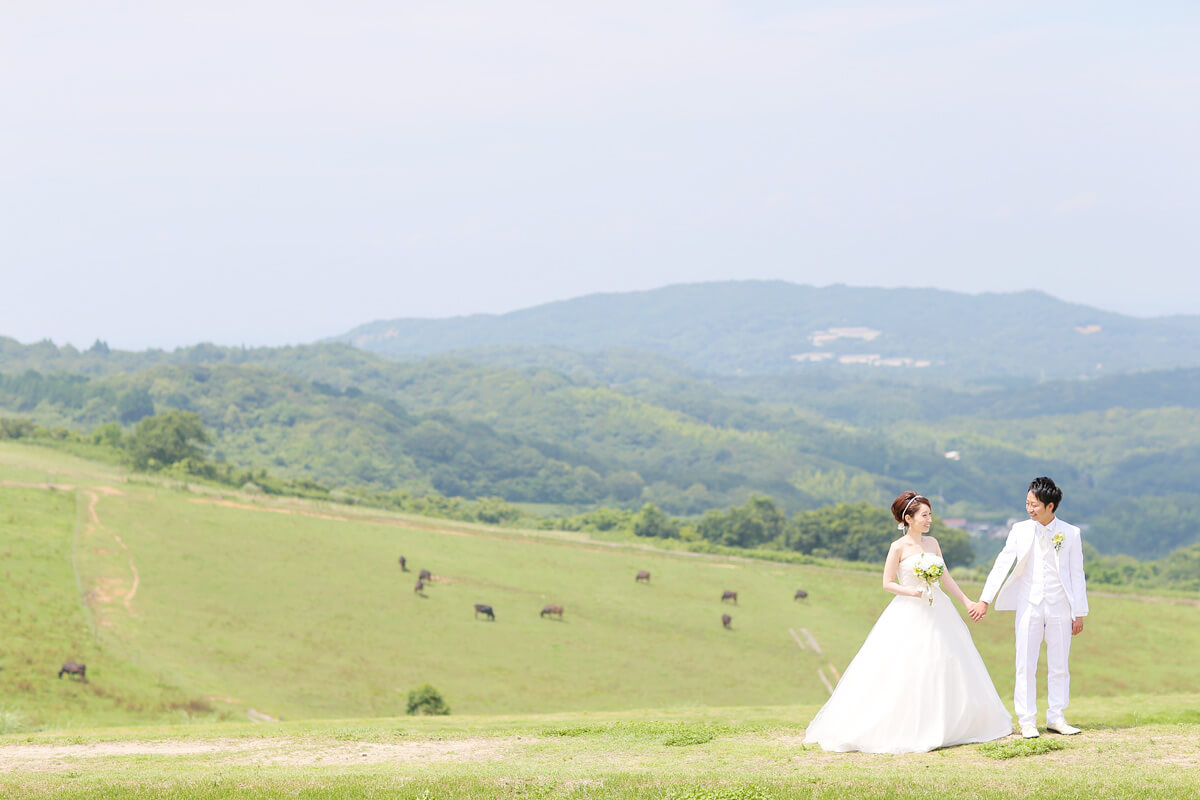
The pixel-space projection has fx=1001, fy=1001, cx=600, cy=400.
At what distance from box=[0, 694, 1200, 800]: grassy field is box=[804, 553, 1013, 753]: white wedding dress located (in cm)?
31

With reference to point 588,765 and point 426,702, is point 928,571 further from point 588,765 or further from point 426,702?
point 426,702

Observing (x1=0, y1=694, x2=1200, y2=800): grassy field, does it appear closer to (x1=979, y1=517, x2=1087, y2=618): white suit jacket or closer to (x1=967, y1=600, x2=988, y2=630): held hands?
(x1=967, y1=600, x2=988, y2=630): held hands

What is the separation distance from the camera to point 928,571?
553 inches

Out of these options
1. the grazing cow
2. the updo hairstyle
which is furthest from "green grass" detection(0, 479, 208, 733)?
the updo hairstyle

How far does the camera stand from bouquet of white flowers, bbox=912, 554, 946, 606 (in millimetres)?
14039

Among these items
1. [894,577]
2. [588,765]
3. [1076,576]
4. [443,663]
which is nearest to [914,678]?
[894,577]

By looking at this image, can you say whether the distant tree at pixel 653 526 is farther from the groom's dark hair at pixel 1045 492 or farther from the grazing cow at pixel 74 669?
the groom's dark hair at pixel 1045 492

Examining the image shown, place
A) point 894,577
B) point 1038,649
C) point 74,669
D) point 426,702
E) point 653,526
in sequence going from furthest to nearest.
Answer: point 653,526
point 74,669
point 426,702
point 894,577
point 1038,649

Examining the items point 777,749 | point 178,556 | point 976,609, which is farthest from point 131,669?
point 976,609

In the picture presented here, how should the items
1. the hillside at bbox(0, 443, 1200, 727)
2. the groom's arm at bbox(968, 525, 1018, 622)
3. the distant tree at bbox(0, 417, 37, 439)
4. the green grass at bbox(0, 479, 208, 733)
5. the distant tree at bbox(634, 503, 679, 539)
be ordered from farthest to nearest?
the distant tree at bbox(634, 503, 679, 539) < the distant tree at bbox(0, 417, 37, 439) < the hillside at bbox(0, 443, 1200, 727) < the green grass at bbox(0, 479, 208, 733) < the groom's arm at bbox(968, 525, 1018, 622)

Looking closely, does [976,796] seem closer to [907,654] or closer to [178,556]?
[907,654]

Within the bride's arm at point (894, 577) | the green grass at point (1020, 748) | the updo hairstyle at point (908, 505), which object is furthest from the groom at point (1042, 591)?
the updo hairstyle at point (908, 505)

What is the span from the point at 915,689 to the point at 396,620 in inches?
1904

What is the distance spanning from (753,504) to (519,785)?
10037 centimetres
